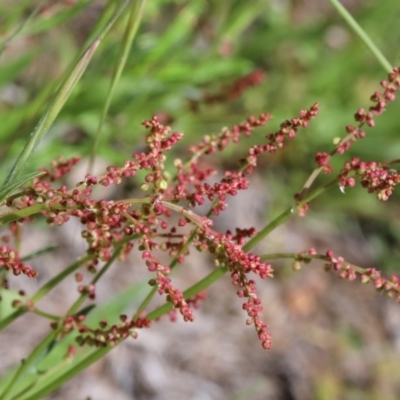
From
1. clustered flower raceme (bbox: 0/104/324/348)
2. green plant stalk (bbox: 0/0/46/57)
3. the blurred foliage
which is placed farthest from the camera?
the blurred foliage

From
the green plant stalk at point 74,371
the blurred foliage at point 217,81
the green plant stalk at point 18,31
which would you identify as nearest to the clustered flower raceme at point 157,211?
the green plant stalk at point 74,371

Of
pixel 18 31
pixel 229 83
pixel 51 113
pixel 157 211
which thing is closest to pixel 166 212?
pixel 157 211

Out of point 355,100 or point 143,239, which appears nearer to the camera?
point 143,239

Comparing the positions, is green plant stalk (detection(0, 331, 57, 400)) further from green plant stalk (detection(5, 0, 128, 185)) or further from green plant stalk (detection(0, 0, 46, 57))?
green plant stalk (detection(0, 0, 46, 57))

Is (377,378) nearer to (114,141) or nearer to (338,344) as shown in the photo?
(338,344)

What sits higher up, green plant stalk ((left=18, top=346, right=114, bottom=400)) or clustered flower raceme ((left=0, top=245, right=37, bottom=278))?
clustered flower raceme ((left=0, top=245, right=37, bottom=278))

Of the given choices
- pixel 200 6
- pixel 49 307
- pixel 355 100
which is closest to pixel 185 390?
pixel 49 307

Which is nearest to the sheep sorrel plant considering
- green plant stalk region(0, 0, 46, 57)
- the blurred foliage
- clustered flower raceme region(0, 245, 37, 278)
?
clustered flower raceme region(0, 245, 37, 278)

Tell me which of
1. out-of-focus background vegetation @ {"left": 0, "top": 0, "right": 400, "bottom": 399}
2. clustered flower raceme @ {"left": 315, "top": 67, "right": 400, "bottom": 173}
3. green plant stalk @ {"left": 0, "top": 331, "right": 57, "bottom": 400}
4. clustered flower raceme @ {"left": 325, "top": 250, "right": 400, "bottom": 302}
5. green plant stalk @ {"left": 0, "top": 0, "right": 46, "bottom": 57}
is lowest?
clustered flower raceme @ {"left": 325, "top": 250, "right": 400, "bottom": 302}

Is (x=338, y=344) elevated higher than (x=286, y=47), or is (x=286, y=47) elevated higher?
(x=286, y=47)
